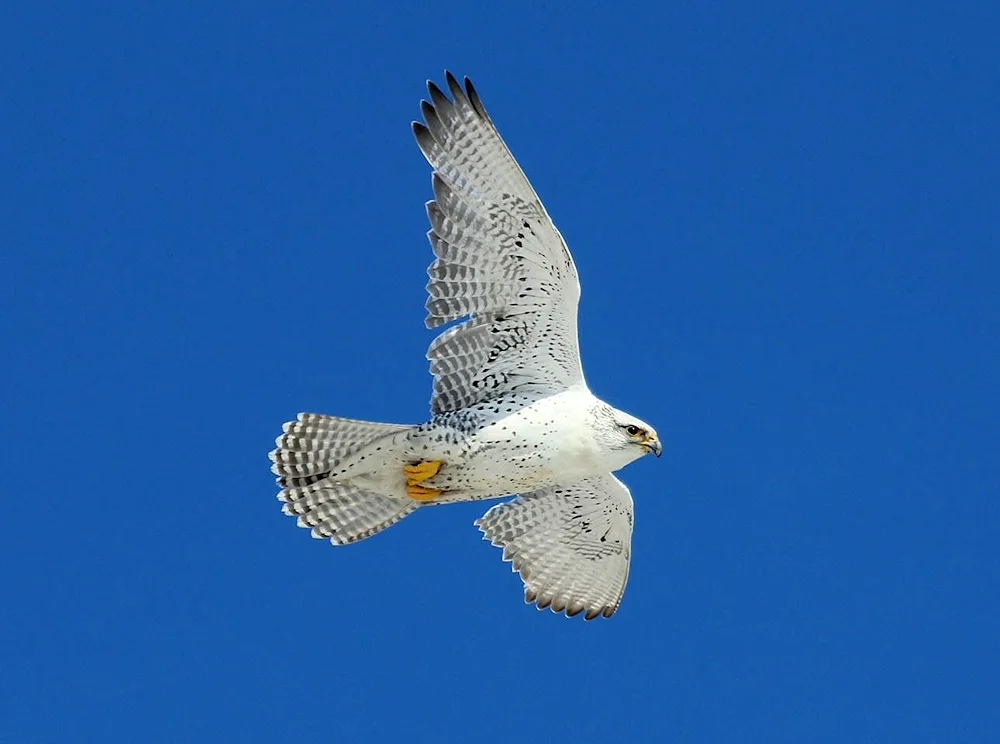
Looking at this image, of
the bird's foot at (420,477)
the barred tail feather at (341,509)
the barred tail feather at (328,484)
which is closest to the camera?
the bird's foot at (420,477)

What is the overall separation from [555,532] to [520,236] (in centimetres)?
296

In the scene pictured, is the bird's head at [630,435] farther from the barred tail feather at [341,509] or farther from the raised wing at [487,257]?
the barred tail feather at [341,509]

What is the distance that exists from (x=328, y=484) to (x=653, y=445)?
2645mm

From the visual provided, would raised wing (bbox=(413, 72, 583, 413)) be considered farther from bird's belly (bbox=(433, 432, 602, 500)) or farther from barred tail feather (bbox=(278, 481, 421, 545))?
barred tail feather (bbox=(278, 481, 421, 545))

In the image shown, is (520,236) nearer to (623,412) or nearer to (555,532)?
(623,412)

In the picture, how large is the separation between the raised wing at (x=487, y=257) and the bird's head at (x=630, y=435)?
1.76ft

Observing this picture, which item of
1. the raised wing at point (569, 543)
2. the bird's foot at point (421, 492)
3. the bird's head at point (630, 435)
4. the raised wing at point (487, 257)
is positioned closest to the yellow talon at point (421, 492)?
the bird's foot at point (421, 492)

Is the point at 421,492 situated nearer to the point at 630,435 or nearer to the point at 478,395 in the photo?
the point at 478,395

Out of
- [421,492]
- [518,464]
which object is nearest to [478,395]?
[518,464]

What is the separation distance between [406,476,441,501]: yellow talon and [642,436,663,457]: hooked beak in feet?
5.51

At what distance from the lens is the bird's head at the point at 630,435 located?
42.8 ft

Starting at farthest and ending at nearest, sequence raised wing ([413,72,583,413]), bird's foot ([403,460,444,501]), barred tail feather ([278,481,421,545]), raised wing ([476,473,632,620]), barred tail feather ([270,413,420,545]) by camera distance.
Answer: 1. raised wing ([476,473,632,620])
2. barred tail feather ([278,481,421,545])
3. barred tail feather ([270,413,420,545])
4. bird's foot ([403,460,444,501])
5. raised wing ([413,72,583,413])

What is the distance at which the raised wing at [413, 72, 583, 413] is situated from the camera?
1268 centimetres

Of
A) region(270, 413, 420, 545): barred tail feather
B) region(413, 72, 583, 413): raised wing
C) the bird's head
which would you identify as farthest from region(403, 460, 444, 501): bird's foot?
the bird's head
